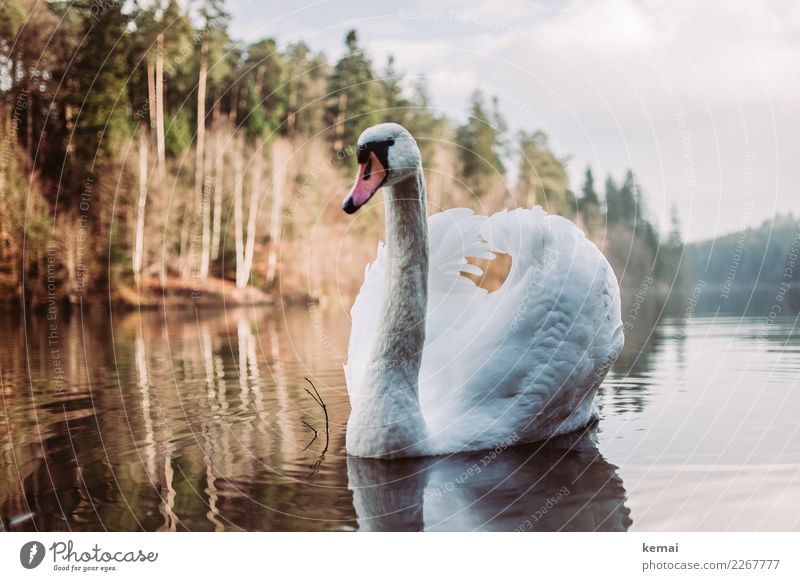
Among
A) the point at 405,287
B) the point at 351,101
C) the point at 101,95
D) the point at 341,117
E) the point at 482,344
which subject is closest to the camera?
the point at 405,287

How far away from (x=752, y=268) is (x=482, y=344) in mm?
19894

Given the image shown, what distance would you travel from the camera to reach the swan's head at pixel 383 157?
324cm

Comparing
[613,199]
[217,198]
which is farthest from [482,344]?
[217,198]

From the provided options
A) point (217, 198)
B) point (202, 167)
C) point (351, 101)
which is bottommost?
point (217, 198)

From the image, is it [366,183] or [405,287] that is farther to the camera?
[405,287]

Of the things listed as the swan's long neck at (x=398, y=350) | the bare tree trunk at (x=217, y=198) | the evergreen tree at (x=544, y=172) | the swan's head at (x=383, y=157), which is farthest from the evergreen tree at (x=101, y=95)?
the swan's head at (x=383, y=157)

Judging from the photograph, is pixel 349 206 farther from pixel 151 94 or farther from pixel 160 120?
pixel 151 94

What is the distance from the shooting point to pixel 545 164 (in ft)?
65.6

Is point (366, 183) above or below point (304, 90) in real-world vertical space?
below

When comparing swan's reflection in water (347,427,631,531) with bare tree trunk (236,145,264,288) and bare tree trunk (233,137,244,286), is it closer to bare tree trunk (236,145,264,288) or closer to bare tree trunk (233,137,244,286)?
bare tree trunk (236,145,264,288)

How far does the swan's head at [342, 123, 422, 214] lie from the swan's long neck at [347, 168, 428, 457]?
0.60 ft

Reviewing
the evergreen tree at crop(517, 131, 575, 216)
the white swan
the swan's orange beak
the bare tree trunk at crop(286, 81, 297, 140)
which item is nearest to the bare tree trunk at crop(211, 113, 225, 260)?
the bare tree trunk at crop(286, 81, 297, 140)

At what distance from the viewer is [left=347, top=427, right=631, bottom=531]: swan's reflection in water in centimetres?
311

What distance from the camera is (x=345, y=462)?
3754 millimetres
